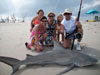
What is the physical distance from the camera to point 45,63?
2.93m

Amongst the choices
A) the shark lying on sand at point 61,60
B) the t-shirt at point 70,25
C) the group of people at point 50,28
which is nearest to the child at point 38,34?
the group of people at point 50,28

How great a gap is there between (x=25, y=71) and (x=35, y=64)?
0.36 meters

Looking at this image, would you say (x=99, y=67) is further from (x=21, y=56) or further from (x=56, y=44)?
(x=21, y=56)

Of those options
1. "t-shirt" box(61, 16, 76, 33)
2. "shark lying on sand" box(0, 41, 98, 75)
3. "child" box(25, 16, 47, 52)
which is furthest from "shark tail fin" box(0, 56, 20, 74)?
"t-shirt" box(61, 16, 76, 33)

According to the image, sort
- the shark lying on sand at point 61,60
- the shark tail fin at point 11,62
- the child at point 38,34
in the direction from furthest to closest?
1. the child at point 38,34
2. the shark lying on sand at point 61,60
3. the shark tail fin at point 11,62

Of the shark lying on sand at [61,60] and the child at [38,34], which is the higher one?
the child at [38,34]

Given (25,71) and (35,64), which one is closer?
(25,71)

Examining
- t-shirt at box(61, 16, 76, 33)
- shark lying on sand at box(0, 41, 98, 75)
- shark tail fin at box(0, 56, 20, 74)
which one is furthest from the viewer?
t-shirt at box(61, 16, 76, 33)

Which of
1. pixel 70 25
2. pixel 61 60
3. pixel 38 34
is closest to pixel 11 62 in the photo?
pixel 61 60

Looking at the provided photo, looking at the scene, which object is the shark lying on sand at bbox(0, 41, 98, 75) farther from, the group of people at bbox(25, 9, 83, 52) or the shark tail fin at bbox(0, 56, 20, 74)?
the group of people at bbox(25, 9, 83, 52)

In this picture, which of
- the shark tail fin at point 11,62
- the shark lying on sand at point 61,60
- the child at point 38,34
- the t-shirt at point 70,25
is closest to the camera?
the shark tail fin at point 11,62

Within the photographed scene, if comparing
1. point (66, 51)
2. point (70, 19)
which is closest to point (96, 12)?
point (70, 19)

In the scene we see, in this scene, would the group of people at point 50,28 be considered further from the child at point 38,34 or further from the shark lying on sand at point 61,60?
the shark lying on sand at point 61,60

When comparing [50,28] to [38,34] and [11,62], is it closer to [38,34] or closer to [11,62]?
[38,34]
